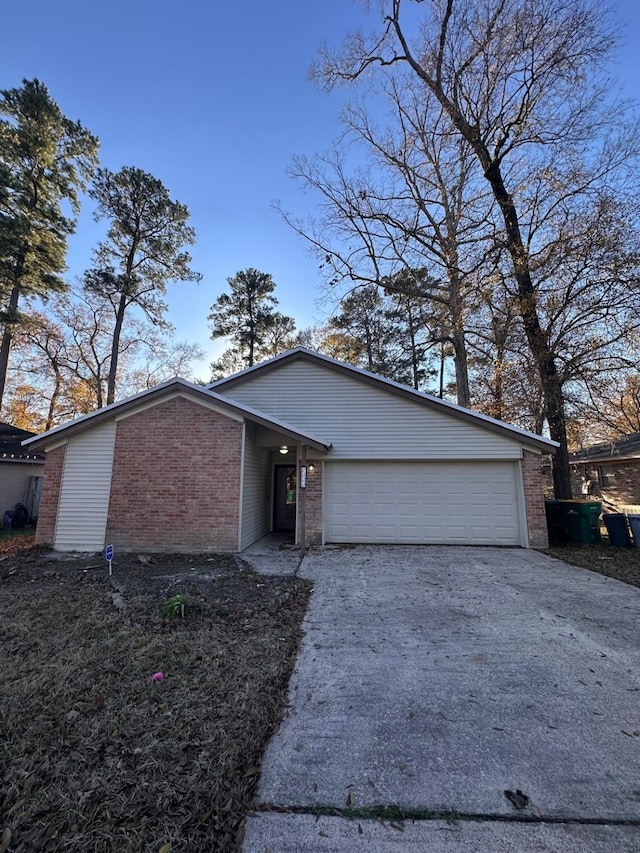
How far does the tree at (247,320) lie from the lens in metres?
22.2

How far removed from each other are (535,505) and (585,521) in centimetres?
165

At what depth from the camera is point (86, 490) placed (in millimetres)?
8805

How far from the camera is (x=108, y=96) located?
10156 mm

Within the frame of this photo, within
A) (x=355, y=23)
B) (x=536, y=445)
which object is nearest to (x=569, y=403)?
(x=536, y=445)

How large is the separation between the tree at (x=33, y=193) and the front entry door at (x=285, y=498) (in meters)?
11.8

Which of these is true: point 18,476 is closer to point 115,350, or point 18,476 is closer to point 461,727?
point 115,350

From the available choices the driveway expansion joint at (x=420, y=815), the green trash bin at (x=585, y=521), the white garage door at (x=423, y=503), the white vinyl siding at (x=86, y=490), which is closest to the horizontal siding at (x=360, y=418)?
the white garage door at (x=423, y=503)

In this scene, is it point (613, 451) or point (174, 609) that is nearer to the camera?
point (174, 609)

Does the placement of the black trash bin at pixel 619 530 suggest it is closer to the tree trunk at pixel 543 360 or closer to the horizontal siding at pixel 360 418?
the tree trunk at pixel 543 360

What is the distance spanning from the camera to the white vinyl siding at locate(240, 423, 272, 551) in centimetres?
898

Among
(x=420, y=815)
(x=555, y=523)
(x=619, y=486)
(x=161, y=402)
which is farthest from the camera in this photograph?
(x=619, y=486)

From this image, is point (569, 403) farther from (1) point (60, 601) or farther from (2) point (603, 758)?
(1) point (60, 601)

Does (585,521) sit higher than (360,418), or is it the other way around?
(360,418)

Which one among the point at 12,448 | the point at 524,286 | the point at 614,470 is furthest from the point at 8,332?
the point at 614,470
